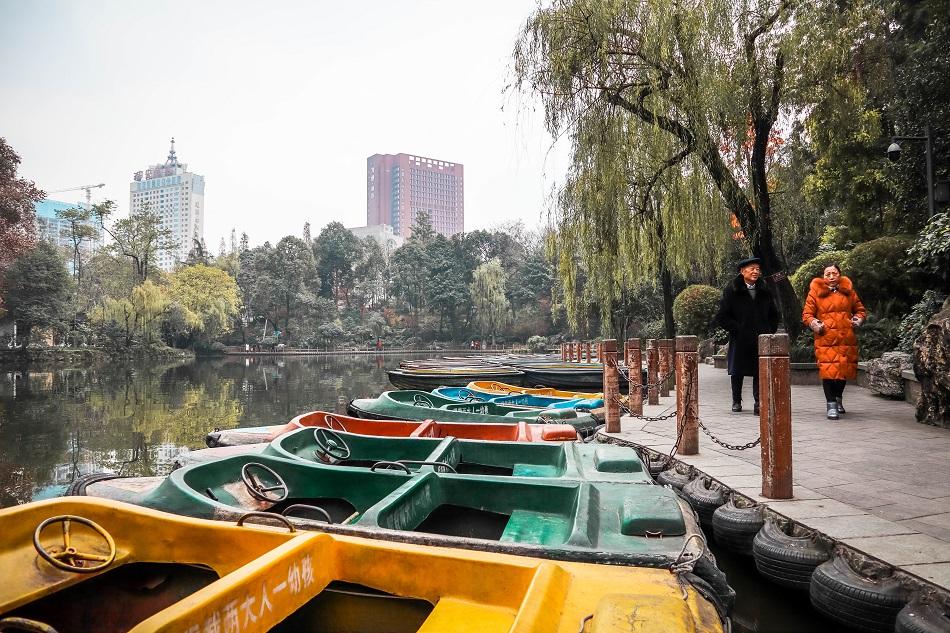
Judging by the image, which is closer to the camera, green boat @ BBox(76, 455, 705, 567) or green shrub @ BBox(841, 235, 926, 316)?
green boat @ BBox(76, 455, 705, 567)

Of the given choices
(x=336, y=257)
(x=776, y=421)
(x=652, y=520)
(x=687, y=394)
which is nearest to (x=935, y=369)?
(x=687, y=394)

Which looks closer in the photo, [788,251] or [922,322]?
[922,322]

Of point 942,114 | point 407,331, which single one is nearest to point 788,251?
point 942,114

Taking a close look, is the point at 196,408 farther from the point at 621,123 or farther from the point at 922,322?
the point at 922,322

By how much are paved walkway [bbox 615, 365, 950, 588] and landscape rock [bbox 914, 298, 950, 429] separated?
140 mm

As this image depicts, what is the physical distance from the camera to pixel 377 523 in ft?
6.49

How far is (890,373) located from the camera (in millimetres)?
6066

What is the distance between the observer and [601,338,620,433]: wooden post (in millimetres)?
4879

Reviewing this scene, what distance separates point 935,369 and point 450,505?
4284 mm

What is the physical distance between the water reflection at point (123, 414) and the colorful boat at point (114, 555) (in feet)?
16.2

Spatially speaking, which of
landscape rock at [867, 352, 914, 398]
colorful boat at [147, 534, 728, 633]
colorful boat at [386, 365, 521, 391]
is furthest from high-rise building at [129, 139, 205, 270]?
colorful boat at [147, 534, 728, 633]

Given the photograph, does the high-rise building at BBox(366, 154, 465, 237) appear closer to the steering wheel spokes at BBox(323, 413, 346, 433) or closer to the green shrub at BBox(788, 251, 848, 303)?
the green shrub at BBox(788, 251, 848, 303)

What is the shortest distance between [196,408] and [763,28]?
42.1 feet

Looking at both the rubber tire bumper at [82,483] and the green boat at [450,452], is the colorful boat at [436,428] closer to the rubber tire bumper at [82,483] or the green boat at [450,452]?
the green boat at [450,452]
